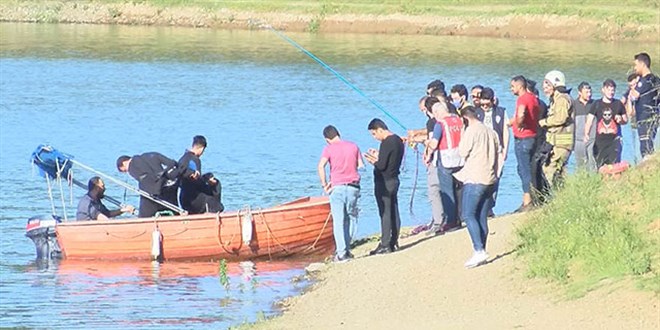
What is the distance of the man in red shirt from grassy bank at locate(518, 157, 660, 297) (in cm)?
183

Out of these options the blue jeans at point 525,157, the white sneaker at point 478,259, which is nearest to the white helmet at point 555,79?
the blue jeans at point 525,157

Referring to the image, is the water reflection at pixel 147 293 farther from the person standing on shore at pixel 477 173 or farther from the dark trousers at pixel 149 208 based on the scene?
the person standing on shore at pixel 477 173

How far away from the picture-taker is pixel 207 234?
19016 millimetres

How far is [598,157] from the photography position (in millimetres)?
18750

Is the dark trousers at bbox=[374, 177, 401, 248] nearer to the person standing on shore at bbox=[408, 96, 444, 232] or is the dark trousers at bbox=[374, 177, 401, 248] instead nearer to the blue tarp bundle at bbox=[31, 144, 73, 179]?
the person standing on shore at bbox=[408, 96, 444, 232]

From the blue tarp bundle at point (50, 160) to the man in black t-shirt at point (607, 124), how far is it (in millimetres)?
6966

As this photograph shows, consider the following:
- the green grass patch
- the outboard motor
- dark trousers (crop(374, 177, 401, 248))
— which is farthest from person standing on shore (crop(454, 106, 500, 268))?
the green grass patch

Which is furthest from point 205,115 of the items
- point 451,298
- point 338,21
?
point 338,21

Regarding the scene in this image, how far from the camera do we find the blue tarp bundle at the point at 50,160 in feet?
65.5

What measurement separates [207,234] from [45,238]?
2150 millimetres

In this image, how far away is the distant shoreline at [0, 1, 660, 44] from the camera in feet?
203

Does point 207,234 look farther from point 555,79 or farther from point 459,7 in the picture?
point 459,7

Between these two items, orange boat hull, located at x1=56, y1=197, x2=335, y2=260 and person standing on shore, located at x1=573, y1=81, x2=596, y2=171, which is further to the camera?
orange boat hull, located at x1=56, y1=197, x2=335, y2=260

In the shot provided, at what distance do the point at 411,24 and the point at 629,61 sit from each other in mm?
15241
